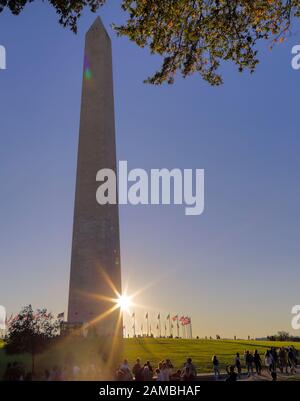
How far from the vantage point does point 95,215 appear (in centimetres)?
3494

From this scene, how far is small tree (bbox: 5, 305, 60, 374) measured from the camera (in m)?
27.3

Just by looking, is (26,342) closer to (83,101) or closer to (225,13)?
(83,101)

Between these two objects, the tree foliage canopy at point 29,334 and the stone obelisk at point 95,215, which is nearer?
the tree foliage canopy at point 29,334

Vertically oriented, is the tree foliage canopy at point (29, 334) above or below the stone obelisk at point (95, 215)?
below

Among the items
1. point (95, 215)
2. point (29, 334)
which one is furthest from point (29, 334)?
point (95, 215)

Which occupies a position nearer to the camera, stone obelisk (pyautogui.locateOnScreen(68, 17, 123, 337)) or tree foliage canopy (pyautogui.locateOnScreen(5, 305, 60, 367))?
tree foliage canopy (pyautogui.locateOnScreen(5, 305, 60, 367))

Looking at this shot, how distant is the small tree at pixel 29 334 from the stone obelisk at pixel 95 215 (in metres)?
5.46

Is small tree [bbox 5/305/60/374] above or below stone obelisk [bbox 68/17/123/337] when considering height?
below

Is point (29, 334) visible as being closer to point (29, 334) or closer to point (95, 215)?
point (29, 334)

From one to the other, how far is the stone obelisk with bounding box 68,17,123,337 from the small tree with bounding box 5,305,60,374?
5.46 metres

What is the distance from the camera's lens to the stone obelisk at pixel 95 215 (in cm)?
3422

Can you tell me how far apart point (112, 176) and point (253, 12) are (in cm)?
2374
